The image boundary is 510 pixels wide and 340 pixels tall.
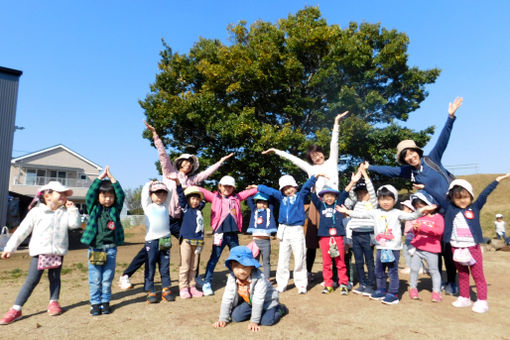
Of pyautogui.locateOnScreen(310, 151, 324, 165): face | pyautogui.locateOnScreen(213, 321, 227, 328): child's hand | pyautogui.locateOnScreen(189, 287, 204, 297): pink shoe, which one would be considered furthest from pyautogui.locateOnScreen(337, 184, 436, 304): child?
pyautogui.locateOnScreen(189, 287, 204, 297): pink shoe

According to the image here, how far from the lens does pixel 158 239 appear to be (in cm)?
476

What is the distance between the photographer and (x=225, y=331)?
3488mm

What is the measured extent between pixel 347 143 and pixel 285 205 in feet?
30.4

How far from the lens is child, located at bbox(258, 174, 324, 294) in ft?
16.9

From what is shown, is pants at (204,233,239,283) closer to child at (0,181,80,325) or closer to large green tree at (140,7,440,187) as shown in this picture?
child at (0,181,80,325)

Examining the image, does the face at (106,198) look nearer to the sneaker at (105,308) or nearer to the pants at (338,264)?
the sneaker at (105,308)

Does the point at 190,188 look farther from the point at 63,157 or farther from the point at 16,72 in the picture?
the point at 63,157

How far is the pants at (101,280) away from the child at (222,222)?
5.04 ft

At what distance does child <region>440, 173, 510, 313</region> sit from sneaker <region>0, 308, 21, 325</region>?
5.88 metres

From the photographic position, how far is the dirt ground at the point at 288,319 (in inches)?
135

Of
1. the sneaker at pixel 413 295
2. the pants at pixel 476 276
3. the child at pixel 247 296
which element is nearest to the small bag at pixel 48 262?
the child at pixel 247 296

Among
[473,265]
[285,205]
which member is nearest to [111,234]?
[285,205]

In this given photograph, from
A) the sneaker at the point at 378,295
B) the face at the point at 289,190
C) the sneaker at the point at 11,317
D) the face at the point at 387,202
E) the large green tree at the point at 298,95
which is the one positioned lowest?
the sneaker at the point at 378,295

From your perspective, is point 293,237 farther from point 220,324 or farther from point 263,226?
point 220,324
